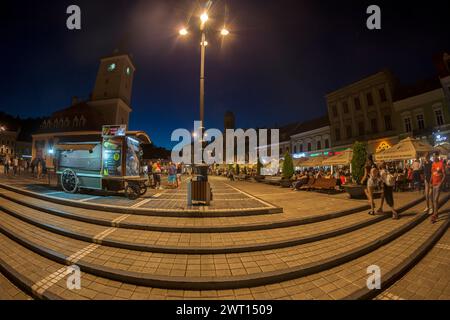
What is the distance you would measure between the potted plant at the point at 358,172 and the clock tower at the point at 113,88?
36172 millimetres

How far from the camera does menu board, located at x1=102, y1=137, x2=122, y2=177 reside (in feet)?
27.0

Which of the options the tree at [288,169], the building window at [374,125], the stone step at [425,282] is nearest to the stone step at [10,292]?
the stone step at [425,282]

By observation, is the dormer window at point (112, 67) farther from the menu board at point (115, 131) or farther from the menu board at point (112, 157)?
the menu board at point (112, 157)

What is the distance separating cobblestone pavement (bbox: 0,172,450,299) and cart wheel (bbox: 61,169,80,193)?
2.67 meters

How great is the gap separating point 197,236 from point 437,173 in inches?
306

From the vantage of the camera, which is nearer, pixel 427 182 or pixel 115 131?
pixel 427 182

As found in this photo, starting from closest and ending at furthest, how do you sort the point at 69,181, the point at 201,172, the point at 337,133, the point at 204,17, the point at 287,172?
1. the point at 204,17
2. the point at 201,172
3. the point at 69,181
4. the point at 287,172
5. the point at 337,133

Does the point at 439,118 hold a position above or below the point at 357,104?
below

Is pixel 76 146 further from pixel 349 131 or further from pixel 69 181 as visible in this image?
pixel 349 131

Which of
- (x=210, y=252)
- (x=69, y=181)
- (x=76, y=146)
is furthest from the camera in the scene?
(x=69, y=181)

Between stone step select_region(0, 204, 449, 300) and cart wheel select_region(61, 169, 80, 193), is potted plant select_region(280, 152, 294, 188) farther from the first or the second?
cart wheel select_region(61, 169, 80, 193)

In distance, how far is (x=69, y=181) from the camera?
884 cm

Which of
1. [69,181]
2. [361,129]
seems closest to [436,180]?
[69,181]

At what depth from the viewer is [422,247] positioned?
400 cm
